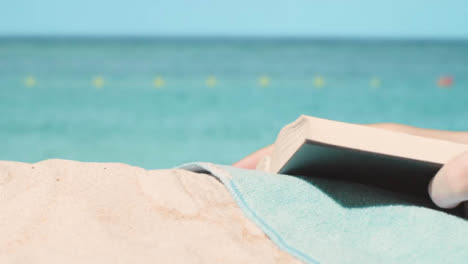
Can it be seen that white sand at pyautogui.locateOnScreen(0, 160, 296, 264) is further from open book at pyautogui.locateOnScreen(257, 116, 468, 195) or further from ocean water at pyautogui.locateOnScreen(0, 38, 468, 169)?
ocean water at pyautogui.locateOnScreen(0, 38, 468, 169)

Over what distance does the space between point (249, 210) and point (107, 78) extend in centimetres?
733

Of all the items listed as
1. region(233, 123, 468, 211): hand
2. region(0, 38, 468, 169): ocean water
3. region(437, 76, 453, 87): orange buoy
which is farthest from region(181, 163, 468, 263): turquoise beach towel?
region(437, 76, 453, 87): orange buoy

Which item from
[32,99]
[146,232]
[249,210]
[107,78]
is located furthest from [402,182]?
[107,78]

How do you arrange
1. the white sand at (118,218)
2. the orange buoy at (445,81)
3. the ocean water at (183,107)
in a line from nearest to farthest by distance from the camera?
the white sand at (118,218) → the ocean water at (183,107) → the orange buoy at (445,81)

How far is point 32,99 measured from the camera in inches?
214

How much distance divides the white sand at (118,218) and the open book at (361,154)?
0.10 m

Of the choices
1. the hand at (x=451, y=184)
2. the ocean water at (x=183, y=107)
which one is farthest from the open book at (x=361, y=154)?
the ocean water at (x=183, y=107)

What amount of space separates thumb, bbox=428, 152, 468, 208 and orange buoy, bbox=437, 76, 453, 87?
7.38 meters

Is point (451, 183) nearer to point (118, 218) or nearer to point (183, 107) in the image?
point (118, 218)

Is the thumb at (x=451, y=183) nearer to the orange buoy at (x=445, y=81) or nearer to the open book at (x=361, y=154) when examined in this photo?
the open book at (x=361, y=154)

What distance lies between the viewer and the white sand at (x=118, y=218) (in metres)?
0.52

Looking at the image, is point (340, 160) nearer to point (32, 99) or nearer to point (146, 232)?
point (146, 232)

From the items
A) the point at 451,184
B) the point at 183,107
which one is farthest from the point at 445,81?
the point at 451,184

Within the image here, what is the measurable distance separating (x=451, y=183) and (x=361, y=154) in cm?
10
